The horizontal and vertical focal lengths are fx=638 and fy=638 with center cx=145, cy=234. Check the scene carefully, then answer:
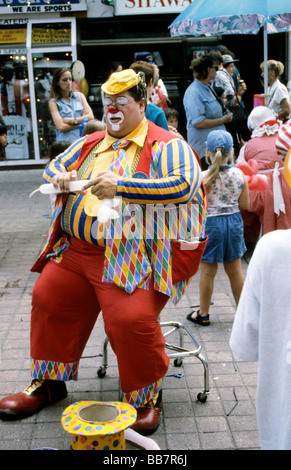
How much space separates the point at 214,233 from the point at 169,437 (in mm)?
1846

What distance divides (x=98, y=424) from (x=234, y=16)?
200 inches

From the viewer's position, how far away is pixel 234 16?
6.71 meters

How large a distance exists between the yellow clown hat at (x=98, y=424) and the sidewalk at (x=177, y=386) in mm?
379

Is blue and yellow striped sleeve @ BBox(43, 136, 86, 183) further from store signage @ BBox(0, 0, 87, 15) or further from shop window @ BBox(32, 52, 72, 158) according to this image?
store signage @ BBox(0, 0, 87, 15)

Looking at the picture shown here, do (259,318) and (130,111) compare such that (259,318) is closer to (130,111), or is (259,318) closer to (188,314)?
(130,111)

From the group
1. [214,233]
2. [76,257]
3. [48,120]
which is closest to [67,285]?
[76,257]

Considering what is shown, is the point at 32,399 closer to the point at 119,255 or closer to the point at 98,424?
the point at 98,424

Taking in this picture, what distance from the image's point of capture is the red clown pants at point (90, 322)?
340 centimetres

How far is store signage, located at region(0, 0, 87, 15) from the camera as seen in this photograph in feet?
39.6

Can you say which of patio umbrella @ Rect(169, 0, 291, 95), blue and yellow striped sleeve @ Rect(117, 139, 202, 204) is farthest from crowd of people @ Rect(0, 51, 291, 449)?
patio umbrella @ Rect(169, 0, 291, 95)

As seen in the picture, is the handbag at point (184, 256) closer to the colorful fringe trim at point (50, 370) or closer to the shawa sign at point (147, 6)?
the colorful fringe trim at point (50, 370)

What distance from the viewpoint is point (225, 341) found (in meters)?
4.78

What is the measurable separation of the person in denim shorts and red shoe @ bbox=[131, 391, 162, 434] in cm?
155

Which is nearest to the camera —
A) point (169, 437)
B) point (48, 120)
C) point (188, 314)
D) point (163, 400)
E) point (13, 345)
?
point (169, 437)
